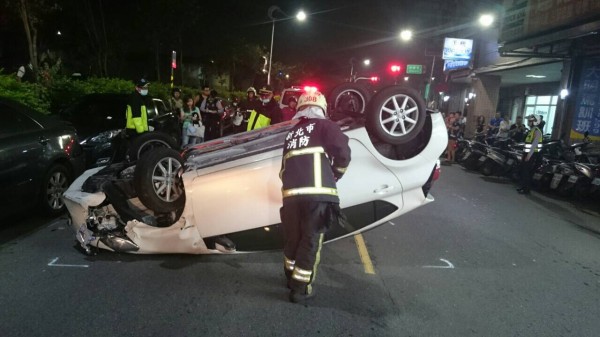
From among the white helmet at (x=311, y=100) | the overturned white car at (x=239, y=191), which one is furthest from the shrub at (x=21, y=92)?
the white helmet at (x=311, y=100)

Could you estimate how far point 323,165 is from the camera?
3504 millimetres

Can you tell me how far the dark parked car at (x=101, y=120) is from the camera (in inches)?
304

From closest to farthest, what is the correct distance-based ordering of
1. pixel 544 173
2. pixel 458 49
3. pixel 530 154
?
1. pixel 530 154
2. pixel 544 173
3. pixel 458 49

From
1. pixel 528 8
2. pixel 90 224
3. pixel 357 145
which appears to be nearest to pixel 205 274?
pixel 90 224

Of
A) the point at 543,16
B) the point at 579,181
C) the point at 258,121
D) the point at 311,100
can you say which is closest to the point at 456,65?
the point at 543,16

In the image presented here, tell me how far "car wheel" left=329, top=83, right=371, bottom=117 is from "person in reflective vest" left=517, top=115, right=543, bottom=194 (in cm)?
585

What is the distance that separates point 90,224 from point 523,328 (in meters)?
3.90

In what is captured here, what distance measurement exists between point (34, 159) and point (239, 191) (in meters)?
3.05

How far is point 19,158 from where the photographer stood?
4973 millimetres

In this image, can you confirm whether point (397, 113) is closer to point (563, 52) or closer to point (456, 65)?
point (563, 52)

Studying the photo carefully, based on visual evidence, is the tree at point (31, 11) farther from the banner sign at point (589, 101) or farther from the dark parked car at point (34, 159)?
the banner sign at point (589, 101)

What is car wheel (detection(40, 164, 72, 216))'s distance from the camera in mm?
5484

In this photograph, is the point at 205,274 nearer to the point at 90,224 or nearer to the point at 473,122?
the point at 90,224

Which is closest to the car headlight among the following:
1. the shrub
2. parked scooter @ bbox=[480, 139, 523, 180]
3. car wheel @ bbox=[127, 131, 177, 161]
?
the shrub
